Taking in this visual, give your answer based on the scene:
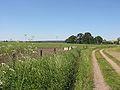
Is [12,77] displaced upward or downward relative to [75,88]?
upward

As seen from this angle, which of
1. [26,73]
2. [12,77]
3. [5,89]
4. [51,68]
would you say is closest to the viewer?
[5,89]

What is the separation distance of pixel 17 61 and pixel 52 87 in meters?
1.67

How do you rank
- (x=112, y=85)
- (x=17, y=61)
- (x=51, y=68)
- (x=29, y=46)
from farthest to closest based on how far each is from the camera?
(x=112, y=85) → (x=51, y=68) → (x=29, y=46) → (x=17, y=61)

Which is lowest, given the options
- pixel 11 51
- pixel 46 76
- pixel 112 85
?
pixel 112 85

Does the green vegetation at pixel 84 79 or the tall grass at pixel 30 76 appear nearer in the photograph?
the tall grass at pixel 30 76

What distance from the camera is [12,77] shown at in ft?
31.7

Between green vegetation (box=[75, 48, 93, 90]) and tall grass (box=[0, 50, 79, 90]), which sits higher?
tall grass (box=[0, 50, 79, 90])

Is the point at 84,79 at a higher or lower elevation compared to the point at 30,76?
lower

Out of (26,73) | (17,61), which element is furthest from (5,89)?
(17,61)

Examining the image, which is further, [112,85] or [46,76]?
[112,85]

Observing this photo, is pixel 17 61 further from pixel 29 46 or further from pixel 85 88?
pixel 85 88

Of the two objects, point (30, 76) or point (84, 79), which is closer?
point (30, 76)

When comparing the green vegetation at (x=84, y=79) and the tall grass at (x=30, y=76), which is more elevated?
the tall grass at (x=30, y=76)

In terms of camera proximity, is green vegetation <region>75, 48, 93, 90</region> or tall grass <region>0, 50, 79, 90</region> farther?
green vegetation <region>75, 48, 93, 90</region>
